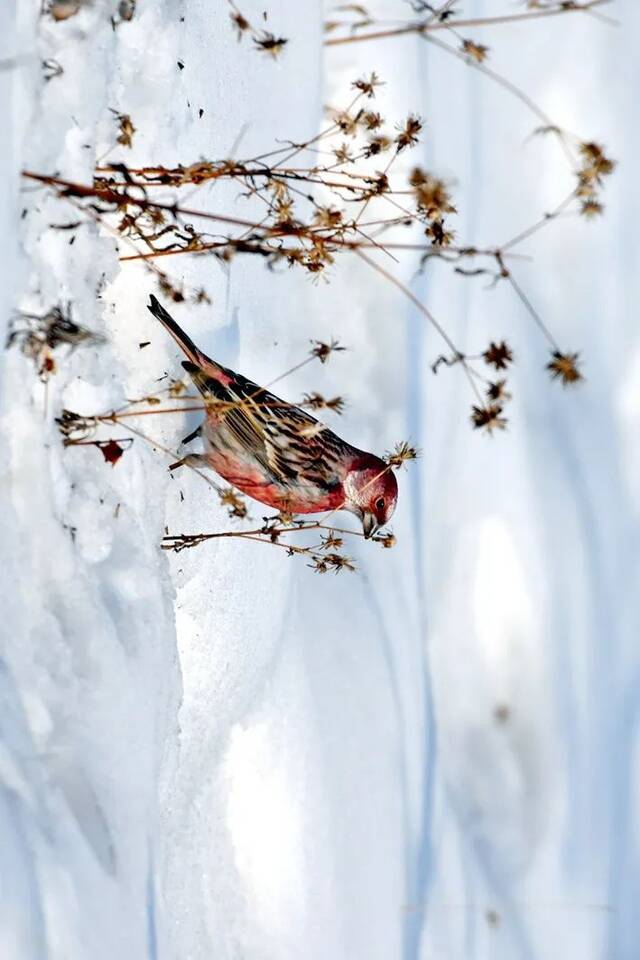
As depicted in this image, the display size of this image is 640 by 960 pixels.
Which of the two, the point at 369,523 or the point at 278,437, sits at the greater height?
the point at 278,437

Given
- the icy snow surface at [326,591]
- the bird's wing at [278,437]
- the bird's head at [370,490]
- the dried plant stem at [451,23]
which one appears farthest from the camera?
the bird's head at [370,490]

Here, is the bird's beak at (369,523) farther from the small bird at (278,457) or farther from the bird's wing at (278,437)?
the bird's wing at (278,437)

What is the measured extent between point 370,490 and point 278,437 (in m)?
0.25

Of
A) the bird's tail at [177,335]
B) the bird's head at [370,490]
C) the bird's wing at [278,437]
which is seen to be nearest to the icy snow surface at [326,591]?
the bird's tail at [177,335]

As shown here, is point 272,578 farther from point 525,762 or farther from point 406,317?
point 525,762

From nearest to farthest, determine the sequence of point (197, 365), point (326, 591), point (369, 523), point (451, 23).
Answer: point (451, 23)
point (197, 365)
point (369, 523)
point (326, 591)

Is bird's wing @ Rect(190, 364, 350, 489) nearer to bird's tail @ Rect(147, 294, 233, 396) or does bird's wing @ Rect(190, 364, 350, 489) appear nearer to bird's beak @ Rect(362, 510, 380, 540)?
bird's tail @ Rect(147, 294, 233, 396)

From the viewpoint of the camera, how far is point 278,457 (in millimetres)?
2033

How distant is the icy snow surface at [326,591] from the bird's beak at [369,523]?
0.48m

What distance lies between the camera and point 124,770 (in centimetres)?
193

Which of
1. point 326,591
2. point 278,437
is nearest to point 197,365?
point 278,437

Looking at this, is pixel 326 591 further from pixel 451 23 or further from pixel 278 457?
pixel 451 23

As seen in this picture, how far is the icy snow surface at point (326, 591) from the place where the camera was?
1733mm

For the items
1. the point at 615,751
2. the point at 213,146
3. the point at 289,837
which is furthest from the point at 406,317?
the point at 615,751
